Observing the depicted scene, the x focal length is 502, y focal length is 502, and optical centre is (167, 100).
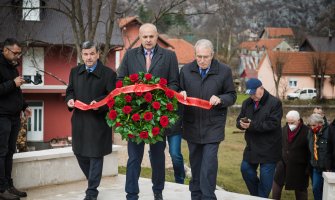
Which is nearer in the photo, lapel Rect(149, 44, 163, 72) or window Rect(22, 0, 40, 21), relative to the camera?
lapel Rect(149, 44, 163, 72)

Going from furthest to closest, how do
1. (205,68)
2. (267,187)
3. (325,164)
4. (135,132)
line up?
(325,164) → (267,187) → (205,68) → (135,132)


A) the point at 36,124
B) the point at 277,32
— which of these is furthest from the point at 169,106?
the point at 277,32

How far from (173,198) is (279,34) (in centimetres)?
10044

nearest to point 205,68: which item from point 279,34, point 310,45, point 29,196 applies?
point 29,196

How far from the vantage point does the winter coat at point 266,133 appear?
6.93 metres

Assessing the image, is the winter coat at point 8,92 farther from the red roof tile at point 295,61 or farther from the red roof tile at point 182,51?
the red roof tile at point 182,51

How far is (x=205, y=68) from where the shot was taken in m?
5.64

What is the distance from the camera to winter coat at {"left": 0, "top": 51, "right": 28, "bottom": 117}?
5875 millimetres

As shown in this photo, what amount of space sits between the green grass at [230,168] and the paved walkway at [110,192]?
4023mm

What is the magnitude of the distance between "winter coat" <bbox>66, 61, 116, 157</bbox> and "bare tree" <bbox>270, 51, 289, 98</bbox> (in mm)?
44601

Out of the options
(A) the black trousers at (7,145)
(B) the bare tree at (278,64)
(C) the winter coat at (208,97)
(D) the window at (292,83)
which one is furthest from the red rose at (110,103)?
(D) the window at (292,83)

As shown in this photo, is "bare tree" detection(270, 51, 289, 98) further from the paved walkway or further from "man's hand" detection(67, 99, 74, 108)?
"man's hand" detection(67, 99, 74, 108)

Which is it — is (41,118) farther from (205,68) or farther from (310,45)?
(310,45)

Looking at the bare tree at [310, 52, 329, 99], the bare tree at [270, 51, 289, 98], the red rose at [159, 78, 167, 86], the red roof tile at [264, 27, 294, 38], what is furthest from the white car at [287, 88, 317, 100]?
the red roof tile at [264, 27, 294, 38]
